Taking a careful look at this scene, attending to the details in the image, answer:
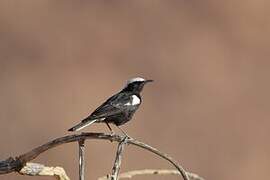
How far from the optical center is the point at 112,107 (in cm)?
303

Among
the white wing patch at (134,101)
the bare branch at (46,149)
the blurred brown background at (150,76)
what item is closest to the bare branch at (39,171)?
the bare branch at (46,149)

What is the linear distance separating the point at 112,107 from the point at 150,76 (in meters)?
7.32

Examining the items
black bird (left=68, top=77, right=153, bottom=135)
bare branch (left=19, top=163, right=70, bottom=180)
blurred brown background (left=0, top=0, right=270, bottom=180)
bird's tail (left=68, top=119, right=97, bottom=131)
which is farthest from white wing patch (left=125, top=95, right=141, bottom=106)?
blurred brown background (left=0, top=0, right=270, bottom=180)

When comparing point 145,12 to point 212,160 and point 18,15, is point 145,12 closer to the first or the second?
point 18,15

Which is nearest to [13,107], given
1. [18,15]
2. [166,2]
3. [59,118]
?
[59,118]

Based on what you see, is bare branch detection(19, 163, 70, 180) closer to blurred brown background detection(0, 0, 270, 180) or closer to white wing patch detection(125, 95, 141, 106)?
white wing patch detection(125, 95, 141, 106)

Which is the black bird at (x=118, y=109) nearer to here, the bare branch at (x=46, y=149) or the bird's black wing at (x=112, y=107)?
the bird's black wing at (x=112, y=107)

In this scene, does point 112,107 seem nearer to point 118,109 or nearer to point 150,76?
point 118,109

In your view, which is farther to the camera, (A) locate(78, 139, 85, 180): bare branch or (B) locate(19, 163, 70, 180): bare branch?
(B) locate(19, 163, 70, 180): bare branch

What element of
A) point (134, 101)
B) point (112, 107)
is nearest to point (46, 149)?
point (112, 107)

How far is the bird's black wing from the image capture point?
2.93 metres

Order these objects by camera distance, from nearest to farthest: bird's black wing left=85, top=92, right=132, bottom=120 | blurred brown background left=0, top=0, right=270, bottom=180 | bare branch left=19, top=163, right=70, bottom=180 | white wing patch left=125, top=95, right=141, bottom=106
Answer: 1. bare branch left=19, top=163, right=70, bottom=180
2. bird's black wing left=85, top=92, right=132, bottom=120
3. white wing patch left=125, top=95, right=141, bottom=106
4. blurred brown background left=0, top=0, right=270, bottom=180

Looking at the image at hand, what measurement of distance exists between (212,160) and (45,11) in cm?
315

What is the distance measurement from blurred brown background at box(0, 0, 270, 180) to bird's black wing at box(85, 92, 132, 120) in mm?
5825
